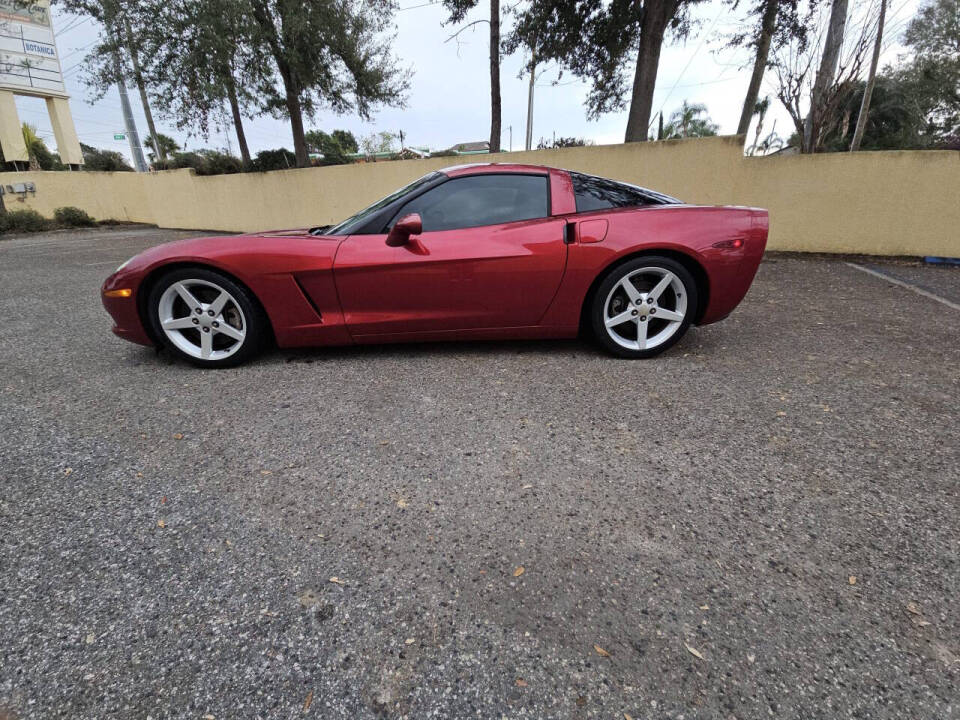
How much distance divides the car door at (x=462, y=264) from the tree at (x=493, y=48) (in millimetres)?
10226

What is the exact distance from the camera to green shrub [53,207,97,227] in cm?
1602

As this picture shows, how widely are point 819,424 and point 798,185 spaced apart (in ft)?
22.4

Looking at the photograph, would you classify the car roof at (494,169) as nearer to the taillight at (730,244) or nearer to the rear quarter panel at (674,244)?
the rear quarter panel at (674,244)

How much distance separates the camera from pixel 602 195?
3176mm

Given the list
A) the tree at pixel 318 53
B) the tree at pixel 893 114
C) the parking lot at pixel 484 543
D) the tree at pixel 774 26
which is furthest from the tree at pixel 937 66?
the parking lot at pixel 484 543

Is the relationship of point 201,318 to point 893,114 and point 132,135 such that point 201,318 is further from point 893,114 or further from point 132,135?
point 893,114

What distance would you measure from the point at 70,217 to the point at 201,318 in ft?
60.8

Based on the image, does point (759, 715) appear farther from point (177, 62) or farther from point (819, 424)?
point (177, 62)

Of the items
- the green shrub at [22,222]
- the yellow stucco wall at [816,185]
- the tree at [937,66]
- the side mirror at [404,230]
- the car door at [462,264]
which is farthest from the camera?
the tree at [937,66]

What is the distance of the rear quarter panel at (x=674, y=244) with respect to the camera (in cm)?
296

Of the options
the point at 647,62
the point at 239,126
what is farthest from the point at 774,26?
the point at 239,126

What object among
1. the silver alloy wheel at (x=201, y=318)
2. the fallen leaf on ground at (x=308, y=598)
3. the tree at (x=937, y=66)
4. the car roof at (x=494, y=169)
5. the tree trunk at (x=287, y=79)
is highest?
the tree at (x=937, y=66)

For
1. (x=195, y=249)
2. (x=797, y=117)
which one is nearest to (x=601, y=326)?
(x=195, y=249)

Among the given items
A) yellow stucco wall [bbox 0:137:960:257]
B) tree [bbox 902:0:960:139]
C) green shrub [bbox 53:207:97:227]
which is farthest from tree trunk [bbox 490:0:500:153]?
tree [bbox 902:0:960:139]
